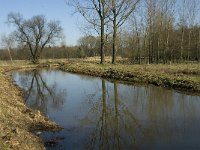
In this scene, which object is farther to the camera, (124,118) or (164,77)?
(164,77)

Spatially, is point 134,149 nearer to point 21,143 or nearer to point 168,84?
point 21,143

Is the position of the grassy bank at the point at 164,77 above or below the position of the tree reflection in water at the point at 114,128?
above

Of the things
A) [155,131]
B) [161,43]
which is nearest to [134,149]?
[155,131]

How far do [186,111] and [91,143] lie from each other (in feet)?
18.9

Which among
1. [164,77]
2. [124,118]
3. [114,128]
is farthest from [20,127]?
[164,77]

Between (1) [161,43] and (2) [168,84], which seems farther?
(1) [161,43]

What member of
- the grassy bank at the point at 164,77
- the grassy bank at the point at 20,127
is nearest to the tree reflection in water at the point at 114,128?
the grassy bank at the point at 20,127

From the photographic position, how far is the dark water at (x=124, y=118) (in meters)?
9.78

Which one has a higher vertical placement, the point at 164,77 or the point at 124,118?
the point at 164,77

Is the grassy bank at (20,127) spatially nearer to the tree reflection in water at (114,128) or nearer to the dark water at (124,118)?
the dark water at (124,118)

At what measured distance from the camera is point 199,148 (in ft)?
29.4

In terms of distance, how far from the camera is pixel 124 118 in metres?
13.0

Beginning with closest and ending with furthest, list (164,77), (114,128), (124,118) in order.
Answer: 1. (114,128)
2. (124,118)
3. (164,77)

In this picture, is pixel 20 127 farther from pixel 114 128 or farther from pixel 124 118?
pixel 124 118
